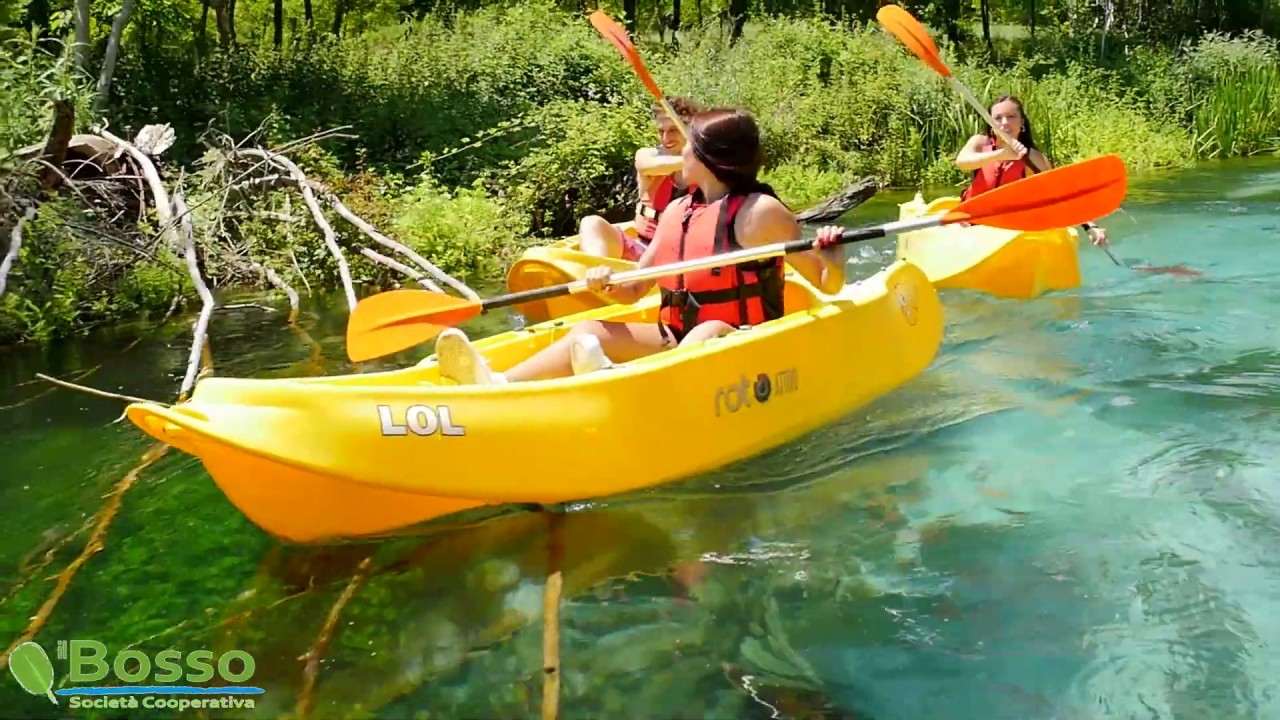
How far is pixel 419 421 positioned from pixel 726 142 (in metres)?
1.39

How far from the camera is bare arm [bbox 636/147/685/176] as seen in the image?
4.81 m

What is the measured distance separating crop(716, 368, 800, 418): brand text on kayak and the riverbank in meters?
3.46

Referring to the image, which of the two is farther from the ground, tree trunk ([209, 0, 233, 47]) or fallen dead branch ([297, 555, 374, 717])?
tree trunk ([209, 0, 233, 47])

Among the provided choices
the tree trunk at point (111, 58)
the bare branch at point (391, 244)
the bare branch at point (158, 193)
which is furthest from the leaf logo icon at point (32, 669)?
the tree trunk at point (111, 58)

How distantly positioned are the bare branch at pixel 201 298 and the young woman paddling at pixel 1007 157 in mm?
3655

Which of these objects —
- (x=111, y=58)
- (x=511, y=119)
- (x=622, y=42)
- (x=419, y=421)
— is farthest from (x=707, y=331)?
(x=511, y=119)

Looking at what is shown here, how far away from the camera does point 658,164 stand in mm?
4852

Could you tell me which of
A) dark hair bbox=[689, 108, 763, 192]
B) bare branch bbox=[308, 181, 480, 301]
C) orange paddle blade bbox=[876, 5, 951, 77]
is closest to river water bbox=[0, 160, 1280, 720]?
dark hair bbox=[689, 108, 763, 192]

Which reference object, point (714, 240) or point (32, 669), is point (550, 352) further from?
point (32, 669)

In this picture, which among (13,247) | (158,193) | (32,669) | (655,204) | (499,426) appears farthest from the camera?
(158,193)

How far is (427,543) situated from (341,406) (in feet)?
2.10

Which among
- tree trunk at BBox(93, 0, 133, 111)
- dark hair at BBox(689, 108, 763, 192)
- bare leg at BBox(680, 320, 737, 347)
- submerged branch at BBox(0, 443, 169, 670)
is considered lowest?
submerged branch at BBox(0, 443, 169, 670)

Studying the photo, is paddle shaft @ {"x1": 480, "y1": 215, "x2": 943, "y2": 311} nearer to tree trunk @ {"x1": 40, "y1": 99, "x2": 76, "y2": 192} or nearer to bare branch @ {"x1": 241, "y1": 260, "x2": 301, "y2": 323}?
bare branch @ {"x1": 241, "y1": 260, "x2": 301, "y2": 323}

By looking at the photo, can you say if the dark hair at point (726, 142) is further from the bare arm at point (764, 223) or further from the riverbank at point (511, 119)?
the riverbank at point (511, 119)
